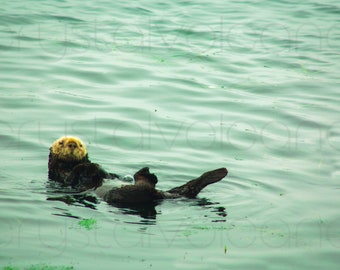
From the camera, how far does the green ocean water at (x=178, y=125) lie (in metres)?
5.18

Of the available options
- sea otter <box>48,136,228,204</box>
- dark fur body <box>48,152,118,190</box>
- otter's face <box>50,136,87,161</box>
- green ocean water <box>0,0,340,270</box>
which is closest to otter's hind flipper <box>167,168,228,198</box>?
sea otter <box>48,136,228,204</box>

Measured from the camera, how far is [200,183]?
5.87 meters

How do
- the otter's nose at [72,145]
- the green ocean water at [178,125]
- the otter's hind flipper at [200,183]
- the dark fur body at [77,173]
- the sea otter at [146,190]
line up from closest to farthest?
the green ocean water at [178,125] → the sea otter at [146,190] → the otter's hind flipper at [200,183] → the dark fur body at [77,173] → the otter's nose at [72,145]

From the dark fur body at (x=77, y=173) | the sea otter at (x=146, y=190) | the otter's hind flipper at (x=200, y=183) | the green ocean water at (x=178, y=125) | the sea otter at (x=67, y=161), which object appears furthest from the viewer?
the sea otter at (x=67, y=161)

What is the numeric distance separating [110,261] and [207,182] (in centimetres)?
138

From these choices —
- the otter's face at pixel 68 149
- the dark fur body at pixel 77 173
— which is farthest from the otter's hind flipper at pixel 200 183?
the otter's face at pixel 68 149

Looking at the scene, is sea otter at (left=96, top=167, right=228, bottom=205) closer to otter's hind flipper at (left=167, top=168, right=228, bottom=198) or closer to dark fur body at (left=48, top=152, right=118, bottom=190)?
otter's hind flipper at (left=167, top=168, right=228, bottom=198)

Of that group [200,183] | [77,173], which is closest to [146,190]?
[200,183]

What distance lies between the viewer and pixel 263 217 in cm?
589

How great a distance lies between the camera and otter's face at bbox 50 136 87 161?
675 centimetres

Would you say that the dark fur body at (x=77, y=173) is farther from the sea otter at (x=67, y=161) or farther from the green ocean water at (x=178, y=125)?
the green ocean water at (x=178, y=125)

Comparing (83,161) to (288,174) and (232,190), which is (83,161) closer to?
A: (232,190)

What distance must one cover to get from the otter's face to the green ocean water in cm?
36

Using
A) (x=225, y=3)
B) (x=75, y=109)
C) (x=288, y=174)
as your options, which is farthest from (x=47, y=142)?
(x=225, y=3)
